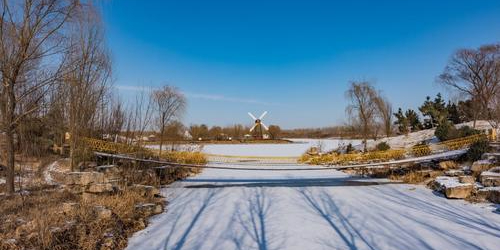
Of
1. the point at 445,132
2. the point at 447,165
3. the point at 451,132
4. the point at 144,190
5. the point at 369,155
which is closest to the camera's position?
the point at 144,190

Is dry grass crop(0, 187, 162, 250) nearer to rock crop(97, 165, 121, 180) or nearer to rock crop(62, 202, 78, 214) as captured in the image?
rock crop(62, 202, 78, 214)

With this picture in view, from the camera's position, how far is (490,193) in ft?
22.2

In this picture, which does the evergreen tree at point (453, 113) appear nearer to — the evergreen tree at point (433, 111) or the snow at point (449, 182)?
the evergreen tree at point (433, 111)

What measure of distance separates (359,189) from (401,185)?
150 cm

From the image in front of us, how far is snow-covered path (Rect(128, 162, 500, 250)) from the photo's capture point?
14.3 feet

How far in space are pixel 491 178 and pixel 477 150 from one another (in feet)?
7.70

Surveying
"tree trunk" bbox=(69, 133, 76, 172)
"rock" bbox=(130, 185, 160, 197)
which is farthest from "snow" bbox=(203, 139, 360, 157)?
"tree trunk" bbox=(69, 133, 76, 172)

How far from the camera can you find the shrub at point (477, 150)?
931 centimetres

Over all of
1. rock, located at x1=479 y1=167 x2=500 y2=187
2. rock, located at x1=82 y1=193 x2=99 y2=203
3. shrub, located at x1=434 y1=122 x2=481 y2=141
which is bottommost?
Result: rock, located at x1=82 y1=193 x2=99 y2=203

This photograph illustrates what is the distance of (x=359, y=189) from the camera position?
896 centimetres

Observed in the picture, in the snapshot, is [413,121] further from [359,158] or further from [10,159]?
[10,159]

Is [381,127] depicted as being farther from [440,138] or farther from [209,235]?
[209,235]

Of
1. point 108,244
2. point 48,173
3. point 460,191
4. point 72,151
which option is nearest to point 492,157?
point 460,191

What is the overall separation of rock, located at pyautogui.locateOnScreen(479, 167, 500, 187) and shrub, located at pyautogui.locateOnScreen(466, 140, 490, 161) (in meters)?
1.61
